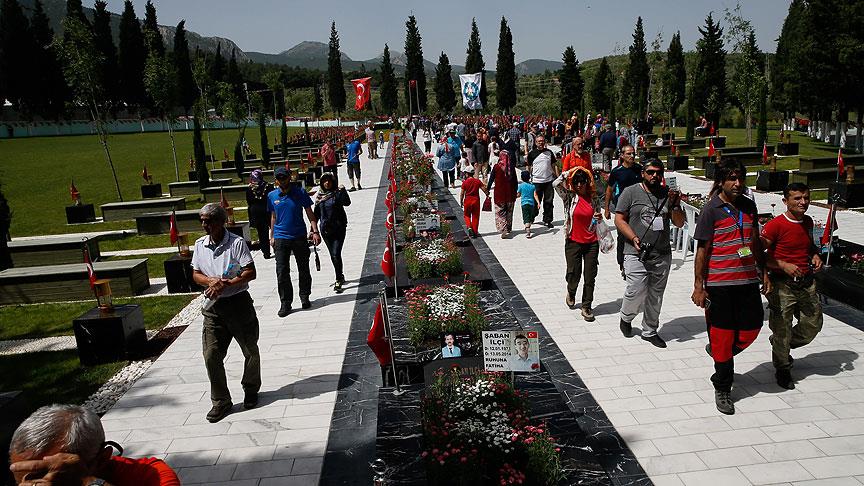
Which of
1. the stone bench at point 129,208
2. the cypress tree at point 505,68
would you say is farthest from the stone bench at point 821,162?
the cypress tree at point 505,68

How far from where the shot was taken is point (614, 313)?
7.44 meters

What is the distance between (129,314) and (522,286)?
17.5ft

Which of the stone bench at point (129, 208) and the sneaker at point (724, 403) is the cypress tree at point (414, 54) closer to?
the stone bench at point (129, 208)

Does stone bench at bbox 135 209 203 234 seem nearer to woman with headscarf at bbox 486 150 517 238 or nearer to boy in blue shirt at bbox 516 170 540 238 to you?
woman with headscarf at bbox 486 150 517 238

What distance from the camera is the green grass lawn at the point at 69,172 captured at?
19.0m

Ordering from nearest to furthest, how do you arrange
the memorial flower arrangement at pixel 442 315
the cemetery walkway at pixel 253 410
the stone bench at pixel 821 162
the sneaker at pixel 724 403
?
the cemetery walkway at pixel 253 410, the sneaker at pixel 724 403, the memorial flower arrangement at pixel 442 315, the stone bench at pixel 821 162

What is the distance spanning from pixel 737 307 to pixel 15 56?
78.3 metres

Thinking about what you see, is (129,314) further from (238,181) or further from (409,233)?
(238,181)

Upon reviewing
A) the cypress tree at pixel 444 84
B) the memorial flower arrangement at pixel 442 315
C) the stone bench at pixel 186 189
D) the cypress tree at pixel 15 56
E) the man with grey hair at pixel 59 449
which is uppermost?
the cypress tree at pixel 15 56

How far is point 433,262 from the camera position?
339 inches

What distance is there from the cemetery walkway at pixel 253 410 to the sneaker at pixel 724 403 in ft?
10.9

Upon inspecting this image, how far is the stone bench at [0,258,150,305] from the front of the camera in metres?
9.43

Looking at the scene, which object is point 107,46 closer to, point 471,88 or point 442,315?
point 471,88

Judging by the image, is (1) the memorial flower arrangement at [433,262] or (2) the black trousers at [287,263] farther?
(1) the memorial flower arrangement at [433,262]
